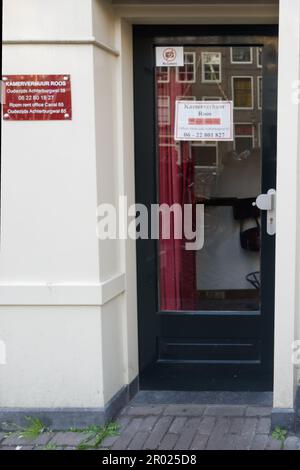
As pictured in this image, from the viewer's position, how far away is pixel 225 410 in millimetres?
3828

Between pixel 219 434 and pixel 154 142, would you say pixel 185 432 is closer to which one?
pixel 219 434

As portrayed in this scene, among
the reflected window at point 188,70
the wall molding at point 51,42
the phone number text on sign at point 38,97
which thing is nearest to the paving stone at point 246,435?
the phone number text on sign at point 38,97

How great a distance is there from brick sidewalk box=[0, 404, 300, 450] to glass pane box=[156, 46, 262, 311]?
71 cm

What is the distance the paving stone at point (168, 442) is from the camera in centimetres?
336

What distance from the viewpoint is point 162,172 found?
13.2ft

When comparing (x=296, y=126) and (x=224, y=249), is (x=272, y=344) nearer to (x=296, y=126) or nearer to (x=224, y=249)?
(x=224, y=249)

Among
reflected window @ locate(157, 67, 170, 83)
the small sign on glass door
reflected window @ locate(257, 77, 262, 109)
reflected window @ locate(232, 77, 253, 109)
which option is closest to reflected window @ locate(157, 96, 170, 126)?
reflected window @ locate(157, 67, 170, 83)

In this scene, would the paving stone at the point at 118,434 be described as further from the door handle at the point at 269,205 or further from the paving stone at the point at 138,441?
the door handle at the point at 269,205

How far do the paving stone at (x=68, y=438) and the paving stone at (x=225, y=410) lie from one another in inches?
32.7

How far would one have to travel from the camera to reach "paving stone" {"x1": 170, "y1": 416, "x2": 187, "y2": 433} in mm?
3571

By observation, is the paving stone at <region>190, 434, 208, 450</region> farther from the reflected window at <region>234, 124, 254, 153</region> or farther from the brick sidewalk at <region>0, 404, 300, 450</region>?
the reflected window at <region>234, 124, 254, 153</region>

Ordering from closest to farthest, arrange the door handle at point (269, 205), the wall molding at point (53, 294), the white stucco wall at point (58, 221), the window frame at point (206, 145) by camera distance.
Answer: the white stucco wall at point (58, 221)
the wall molding at point (53, 294)
the door handle at point (269, 205)
the window frame at point (206, 145)

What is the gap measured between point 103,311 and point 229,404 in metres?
1.12
